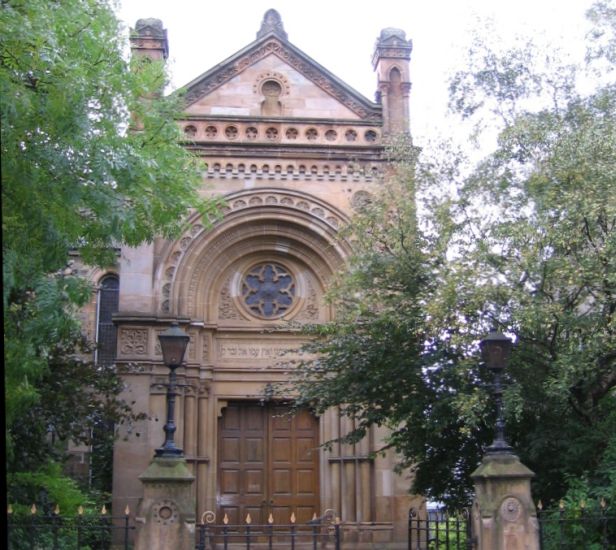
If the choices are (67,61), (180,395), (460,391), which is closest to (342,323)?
(460,391)

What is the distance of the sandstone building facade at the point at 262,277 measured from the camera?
17.7 meters

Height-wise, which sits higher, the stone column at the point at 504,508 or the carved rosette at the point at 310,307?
the carved rosette at the point at 310,307

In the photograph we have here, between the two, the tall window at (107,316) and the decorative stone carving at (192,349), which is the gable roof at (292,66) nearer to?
the decorative stone carving at (192,349)

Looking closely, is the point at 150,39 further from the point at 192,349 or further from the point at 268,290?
the point at 192,349

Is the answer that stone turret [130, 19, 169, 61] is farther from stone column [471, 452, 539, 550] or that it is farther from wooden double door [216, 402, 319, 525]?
stone column [471, 452, 539, 550]

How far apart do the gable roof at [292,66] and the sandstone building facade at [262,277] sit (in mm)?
33

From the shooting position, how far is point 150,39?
19.3 m

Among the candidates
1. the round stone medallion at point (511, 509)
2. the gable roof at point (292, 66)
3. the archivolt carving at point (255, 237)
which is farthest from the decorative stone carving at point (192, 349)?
the round stone medallion at point (511, 509)

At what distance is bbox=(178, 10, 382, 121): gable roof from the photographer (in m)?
19.6

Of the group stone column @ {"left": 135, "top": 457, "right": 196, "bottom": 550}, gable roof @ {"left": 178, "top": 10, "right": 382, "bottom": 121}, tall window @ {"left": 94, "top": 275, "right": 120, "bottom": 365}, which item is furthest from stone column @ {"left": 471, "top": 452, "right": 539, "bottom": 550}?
tall window @ {"left": 94, "top": 275, "right": 120, "bottom": 365}

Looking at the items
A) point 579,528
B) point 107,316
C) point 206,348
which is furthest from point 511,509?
point 107,316

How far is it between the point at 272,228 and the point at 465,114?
577 cm

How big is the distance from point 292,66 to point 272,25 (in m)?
1.38

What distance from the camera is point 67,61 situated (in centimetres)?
965
